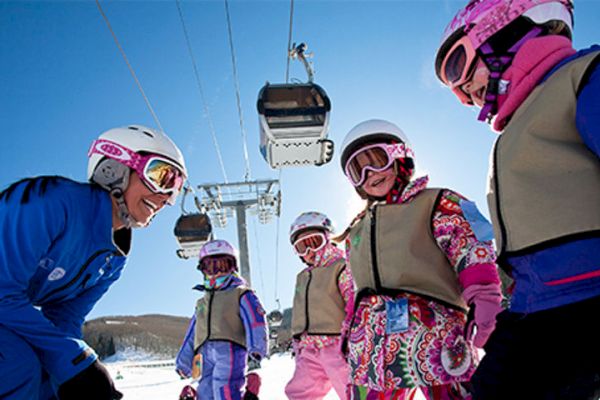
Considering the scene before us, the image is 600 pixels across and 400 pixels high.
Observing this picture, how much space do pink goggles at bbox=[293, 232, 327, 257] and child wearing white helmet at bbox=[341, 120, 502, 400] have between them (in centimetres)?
234

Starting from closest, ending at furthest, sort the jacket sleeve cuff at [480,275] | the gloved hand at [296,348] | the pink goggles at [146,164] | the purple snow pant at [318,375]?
the jacket sleeve cuff at [480,275], the pink goggles at [146,164], the purple snow pant at [318,375], the gloved hand at [296,348]

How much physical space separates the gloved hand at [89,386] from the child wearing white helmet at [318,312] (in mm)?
2131

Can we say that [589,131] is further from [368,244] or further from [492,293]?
[368,244]

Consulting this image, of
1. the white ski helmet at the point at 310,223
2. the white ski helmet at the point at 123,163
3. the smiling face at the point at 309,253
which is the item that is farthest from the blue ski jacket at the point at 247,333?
the white ski helmet at the point at 123,163

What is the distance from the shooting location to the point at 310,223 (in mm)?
4562

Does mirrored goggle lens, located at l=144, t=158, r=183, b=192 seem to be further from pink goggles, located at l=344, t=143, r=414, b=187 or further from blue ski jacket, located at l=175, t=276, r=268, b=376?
blue ski jacket, located at l=175, t=276, r=268, b=376

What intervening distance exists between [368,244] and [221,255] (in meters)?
3.02

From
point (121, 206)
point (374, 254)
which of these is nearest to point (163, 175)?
point (121, 206)

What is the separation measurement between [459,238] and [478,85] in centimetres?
67

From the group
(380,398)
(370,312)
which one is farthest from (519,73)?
(380,398)

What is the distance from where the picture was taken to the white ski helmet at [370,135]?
7.54ft

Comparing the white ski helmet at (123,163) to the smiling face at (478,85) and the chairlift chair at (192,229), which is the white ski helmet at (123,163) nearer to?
the smiling face at (478,85)

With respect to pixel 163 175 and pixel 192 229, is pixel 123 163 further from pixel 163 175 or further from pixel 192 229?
pixel 192 229

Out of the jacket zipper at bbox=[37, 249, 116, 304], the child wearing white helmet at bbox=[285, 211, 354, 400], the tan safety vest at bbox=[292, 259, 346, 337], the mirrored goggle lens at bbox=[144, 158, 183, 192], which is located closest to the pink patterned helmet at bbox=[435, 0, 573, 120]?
the mirrored goggle lens at bbox=[144, 158, 183, 192]
